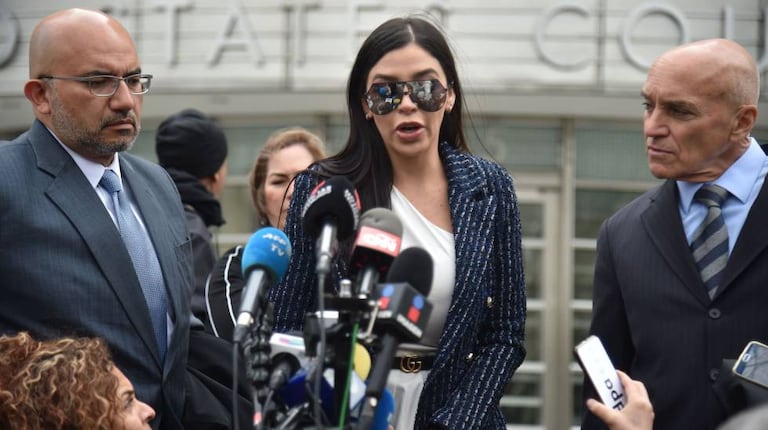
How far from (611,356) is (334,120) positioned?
8857 mm

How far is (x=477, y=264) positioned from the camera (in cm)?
433

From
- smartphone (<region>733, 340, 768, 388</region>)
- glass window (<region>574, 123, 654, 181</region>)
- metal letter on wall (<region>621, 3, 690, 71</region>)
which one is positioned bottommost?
glass window (<region>574, 123, 654, 181</region>)

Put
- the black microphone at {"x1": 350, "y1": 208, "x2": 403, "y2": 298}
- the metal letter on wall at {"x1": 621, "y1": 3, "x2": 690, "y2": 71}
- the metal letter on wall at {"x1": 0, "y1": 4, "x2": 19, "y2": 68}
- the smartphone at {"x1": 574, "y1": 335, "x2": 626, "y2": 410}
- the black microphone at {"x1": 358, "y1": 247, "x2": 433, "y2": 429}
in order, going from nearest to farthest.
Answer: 1. the black microphone at {"x1": 358, "y1": 247, "x2": 433, "y2": 429}
2. the black microphone at {"x1": 350, "y1": 208, "x2": 403, "y2": 298}
3. the smartphone at {"x1": 574, "y1": 335, "x2": 626, "y2": 410}
4. the metal letter on wall at {"x1": 621, "y1": 3, "x2": 690, "y2": 71}
5. the metal letter on wall at {"x1": 0, "y1": 4, "x2": 19, "y2": 68}

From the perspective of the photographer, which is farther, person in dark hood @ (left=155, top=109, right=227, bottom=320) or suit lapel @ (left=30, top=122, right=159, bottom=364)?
person in dark hood @ (left=155, top=109, right=227, bottom=320)

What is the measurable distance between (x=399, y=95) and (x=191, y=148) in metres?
2.62

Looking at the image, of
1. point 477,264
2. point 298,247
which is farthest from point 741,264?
point 298,247

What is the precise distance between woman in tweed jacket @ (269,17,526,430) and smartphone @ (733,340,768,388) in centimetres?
78

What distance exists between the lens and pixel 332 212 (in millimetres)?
3312

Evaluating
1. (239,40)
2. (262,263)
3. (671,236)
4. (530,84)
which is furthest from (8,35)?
(262,263)

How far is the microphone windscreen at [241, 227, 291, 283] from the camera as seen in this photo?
334 cm

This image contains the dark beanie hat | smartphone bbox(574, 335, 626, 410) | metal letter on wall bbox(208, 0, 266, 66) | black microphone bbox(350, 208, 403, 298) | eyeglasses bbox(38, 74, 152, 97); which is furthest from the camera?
metal letter on wall bbox(208, 0, 266, 66)

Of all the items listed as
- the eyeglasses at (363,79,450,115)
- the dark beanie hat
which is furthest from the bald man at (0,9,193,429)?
the dark beanie hat

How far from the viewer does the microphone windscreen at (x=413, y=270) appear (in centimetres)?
328

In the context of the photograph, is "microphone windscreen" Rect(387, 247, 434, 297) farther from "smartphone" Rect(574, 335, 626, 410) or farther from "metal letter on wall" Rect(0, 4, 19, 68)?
"metal letter on wall" Rect(0, 4, 19, 68)
